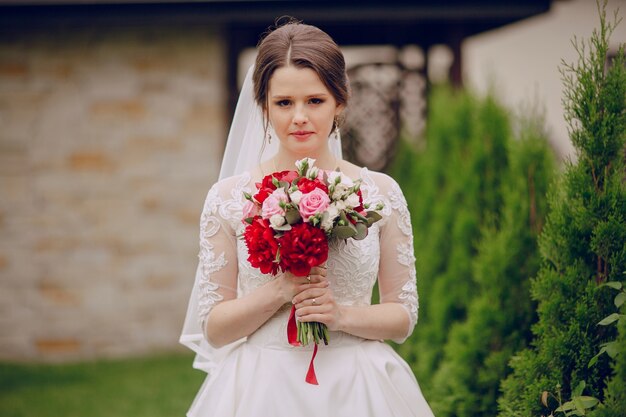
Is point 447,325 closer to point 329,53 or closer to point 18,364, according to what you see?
point 329,53

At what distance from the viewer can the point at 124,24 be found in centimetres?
818

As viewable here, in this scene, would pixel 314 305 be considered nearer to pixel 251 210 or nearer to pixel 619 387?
pixel 251 210

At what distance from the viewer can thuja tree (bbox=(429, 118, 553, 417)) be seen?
487 centimetres

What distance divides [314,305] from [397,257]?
1.55ft

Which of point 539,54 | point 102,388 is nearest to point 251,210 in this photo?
point 102,388

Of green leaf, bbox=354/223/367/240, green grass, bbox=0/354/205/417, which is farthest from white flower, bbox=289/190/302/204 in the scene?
green grass, bbox=0/354/205/417

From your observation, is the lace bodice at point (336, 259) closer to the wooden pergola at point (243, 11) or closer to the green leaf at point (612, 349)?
the green leaf at point (612, 349)

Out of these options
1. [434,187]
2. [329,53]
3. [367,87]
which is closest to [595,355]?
[329,53]

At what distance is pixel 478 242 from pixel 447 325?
71 centimetres

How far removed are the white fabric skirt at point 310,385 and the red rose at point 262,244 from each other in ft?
1.54

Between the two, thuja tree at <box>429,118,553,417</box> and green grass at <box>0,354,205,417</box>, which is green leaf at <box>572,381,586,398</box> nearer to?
thuja tree at <box>429,118,553,417</box>

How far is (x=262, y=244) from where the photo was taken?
2639 millimetres

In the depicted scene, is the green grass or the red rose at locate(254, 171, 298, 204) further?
the green grass

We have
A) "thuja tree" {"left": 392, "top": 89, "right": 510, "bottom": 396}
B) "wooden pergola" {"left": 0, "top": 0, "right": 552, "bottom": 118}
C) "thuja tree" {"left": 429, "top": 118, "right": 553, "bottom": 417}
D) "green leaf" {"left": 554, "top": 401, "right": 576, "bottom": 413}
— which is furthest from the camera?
"wooden pergola" {"left": 0, "top": 0, "right": 552, "bottom": 118}
